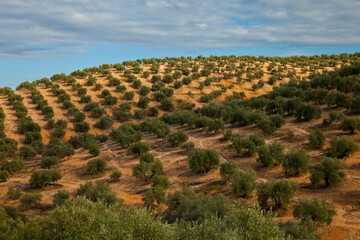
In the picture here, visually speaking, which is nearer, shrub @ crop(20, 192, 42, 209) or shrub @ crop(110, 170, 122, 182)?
shrub @ crop(20, 192, 42, 209)

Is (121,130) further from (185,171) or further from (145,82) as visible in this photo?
(145,82)

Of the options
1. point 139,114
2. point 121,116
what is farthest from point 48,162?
point 139,114

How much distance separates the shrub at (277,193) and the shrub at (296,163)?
4.50 meters

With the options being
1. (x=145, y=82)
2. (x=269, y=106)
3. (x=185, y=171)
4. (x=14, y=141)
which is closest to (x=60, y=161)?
(x=14, y=141)

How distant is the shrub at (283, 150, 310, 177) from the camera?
976 inches

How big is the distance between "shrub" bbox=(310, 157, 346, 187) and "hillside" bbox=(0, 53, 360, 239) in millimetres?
613

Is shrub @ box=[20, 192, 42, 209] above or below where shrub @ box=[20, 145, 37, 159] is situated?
above

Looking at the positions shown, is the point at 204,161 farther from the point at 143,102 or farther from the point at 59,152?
the point at 143,102

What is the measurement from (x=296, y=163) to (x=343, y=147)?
5.21 metres

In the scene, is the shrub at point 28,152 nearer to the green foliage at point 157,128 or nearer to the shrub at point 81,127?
the shrub at point 81,127

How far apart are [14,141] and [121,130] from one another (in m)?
19.2

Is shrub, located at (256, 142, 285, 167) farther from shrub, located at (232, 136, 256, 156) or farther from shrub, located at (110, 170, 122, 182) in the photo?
shrub, located at (110, 170, 122, 182)

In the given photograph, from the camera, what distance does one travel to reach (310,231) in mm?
15156

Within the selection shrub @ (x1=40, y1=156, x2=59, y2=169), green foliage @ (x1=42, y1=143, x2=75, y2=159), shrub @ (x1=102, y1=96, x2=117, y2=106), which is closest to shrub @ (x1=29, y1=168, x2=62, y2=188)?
shrub @ (x1=40, y1=156, x2=59, y2=169)
